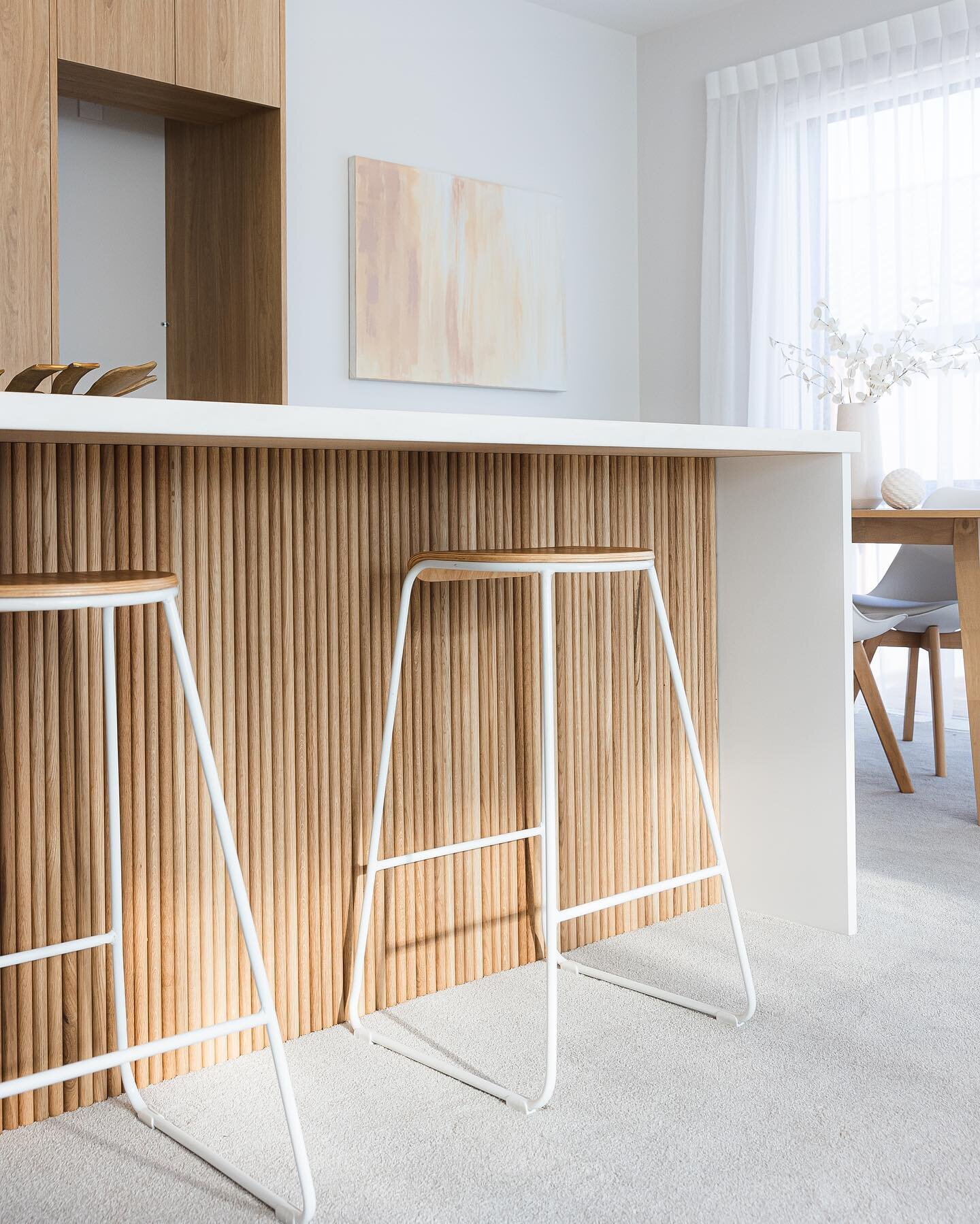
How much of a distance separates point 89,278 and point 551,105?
2.13 m

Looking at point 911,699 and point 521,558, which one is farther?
point 911,699

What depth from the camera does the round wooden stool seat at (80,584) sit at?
1118 mm

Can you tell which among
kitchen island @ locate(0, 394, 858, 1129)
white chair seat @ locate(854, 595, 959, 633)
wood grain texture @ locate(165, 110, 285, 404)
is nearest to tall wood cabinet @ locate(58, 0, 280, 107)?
wood grain texture @ locate(165, 110, 285, 404)

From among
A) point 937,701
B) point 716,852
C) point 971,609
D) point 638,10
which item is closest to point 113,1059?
point 716,852

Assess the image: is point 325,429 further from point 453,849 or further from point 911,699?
point 911,699

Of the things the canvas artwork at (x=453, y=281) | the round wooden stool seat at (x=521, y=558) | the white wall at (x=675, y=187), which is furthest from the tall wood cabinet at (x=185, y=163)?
the white wall at (x=675, y=187)

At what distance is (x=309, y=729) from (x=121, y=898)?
0.35m

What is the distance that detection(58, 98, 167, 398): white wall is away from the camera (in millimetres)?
3418

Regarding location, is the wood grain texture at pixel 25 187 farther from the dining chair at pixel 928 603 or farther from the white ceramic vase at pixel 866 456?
the dining chair at pixel 928 603

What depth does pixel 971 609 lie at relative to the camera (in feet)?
9.88

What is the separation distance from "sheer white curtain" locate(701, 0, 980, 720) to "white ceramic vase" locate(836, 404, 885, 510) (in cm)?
90

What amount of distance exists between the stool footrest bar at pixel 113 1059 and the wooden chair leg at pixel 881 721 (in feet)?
7.67

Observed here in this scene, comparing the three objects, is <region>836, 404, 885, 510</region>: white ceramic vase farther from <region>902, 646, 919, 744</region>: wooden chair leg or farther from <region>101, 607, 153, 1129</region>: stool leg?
<region>101, 607, 153, 1129</region>: stool leg

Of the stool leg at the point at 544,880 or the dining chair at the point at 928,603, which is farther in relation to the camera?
the dining chair at the point at 928,603
